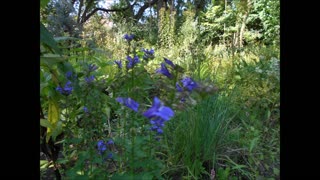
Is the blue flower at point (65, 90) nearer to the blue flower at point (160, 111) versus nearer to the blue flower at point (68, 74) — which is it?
the blue flower at point (68, 74)

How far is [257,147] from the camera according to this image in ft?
6.84

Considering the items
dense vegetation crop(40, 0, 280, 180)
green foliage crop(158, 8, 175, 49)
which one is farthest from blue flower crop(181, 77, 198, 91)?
green foliage crop(158, 8, 175, 49)

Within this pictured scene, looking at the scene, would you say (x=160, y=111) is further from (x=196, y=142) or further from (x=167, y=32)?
(x=167, y=32)

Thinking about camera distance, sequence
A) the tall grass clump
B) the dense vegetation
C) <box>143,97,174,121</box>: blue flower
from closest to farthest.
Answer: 1. <box>143,97,174,121</box>: blue flower
2. the dense vegetation
3. the tall grass clump

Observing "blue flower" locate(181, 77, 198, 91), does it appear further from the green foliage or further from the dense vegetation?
the green foliage

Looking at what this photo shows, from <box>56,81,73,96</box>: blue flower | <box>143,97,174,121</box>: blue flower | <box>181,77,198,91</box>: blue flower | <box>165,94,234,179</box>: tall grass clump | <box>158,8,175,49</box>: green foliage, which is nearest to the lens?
<box>143,97,174,121</box>: blue flower

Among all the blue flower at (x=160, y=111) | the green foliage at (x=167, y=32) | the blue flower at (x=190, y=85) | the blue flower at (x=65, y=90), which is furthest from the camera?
the green foliage at (x=167, y=32)

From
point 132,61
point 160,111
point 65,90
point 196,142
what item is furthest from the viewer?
point 196,142

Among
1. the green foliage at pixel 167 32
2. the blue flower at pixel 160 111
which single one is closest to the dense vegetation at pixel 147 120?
the blue flower at pixel 160 111

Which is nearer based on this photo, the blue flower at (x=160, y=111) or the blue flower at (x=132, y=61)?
the blue flower at (x=160, y=111)

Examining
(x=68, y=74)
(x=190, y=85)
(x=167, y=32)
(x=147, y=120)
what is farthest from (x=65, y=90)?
(x=167, y=32)

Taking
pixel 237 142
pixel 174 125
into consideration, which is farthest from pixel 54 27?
pixel 237 142
